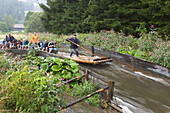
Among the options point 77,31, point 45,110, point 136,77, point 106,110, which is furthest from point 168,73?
point 77,31

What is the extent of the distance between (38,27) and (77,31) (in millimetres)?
30873

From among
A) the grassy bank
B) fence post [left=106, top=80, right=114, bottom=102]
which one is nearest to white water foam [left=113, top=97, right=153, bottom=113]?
fence post [left=106, top=80, right=114, bottom=102]

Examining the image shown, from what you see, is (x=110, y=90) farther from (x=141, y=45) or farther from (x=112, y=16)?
(x=112, y=16)

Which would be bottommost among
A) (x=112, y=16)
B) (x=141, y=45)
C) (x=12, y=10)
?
(x=141, y=45)

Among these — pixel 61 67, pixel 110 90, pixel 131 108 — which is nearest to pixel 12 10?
pixel 61 67

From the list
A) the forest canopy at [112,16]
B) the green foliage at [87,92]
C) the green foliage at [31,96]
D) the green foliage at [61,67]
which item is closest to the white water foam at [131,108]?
the green foliage at [87,92]

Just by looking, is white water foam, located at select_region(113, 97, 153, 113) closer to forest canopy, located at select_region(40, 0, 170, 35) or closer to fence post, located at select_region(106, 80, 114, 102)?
fence post, located at select_region(106, 80, 114, 102)

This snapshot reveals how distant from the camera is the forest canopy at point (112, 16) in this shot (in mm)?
12414

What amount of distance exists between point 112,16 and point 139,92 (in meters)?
11.6

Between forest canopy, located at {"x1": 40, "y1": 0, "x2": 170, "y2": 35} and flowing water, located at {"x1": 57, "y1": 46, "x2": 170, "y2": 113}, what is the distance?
4.82 m

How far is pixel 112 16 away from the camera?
16.5 m

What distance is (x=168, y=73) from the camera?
770 cm

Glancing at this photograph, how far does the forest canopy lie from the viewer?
12414 mm

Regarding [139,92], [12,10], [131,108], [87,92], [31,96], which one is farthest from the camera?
[12,10]
